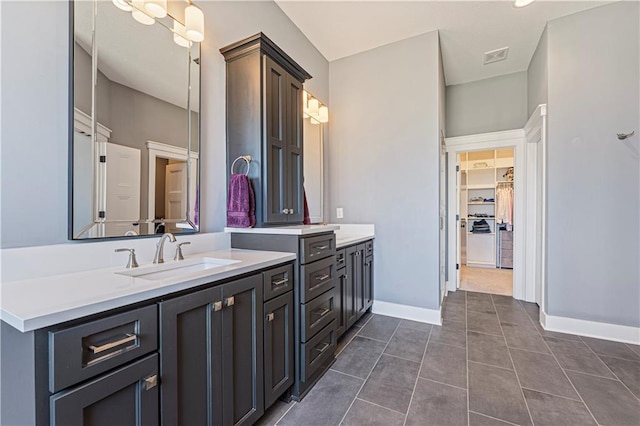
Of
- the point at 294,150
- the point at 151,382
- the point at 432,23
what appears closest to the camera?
the point at 151,382

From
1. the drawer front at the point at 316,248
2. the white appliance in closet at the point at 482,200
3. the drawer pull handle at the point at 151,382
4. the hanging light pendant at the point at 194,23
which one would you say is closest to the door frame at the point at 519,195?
the white appliance in closet at the point at 482,200

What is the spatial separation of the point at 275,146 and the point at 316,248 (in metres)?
0.82

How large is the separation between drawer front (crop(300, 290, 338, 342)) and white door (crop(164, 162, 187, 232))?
0.95m

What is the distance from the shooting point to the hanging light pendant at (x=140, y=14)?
1477 millimetres

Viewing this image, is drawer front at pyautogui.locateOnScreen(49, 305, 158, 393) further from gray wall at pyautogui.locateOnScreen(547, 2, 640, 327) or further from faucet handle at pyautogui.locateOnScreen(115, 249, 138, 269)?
gray wall at pyautogui.locateOnScreen(547, 2, 640, 327)

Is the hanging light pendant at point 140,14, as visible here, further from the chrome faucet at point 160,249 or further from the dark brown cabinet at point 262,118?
the chrome faucet at point 160,249

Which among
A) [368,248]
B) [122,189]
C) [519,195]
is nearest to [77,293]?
[122,189]

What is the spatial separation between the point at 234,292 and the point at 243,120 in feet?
4.14

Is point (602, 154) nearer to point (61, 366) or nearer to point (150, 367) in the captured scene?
point (150, 367)

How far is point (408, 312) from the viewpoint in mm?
2994

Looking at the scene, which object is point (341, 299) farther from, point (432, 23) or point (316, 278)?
point (432, 23)

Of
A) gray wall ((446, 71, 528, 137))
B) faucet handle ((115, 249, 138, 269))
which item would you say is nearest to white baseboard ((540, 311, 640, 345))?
gray wall ((446, 71, 528, 137))

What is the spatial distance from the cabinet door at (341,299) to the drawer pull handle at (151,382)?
152 cm

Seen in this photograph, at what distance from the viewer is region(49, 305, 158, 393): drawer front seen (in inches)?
28.9
